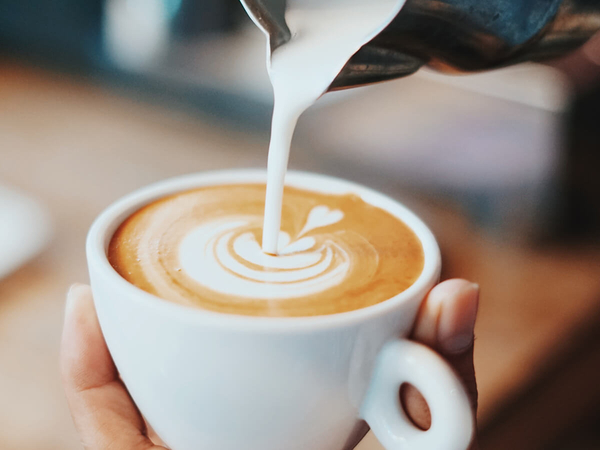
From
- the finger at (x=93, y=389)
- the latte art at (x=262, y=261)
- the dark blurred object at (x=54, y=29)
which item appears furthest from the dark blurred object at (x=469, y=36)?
the dark blurred object at (x=54, y=29)

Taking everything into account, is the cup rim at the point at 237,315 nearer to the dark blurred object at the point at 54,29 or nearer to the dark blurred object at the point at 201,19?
the dark blurred object at the point at 201,19

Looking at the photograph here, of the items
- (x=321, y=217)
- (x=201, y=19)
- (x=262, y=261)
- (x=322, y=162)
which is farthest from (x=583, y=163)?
(x=201, y=19)

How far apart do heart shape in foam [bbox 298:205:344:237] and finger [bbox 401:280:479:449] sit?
0.16m

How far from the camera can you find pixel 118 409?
638 millimetres

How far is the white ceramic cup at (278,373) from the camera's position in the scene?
1.35 ft

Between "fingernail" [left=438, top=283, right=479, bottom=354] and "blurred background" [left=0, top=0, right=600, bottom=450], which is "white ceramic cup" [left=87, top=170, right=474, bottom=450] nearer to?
"fingernail" [left=438, top=283, right=479, bottom=354]

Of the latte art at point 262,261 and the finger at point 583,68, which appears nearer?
the latte art at point 262,261

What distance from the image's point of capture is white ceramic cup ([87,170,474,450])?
410 millimetres

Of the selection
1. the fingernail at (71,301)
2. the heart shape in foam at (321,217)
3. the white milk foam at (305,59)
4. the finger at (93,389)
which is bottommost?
the finger at (93,389)

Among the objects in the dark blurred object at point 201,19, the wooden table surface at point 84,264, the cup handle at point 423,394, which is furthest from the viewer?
the dark blurred object at point 201,19

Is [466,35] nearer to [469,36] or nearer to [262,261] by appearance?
[469,36]

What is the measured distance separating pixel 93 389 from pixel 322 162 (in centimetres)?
91

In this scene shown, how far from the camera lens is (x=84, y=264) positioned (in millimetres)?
953

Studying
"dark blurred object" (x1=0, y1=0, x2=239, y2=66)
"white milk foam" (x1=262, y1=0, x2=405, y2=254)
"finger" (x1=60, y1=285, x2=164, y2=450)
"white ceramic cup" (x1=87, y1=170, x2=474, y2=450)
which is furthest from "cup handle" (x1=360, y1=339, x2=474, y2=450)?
"dark blurred object" (x1=0, y1=0, x2=239, y2=66)
